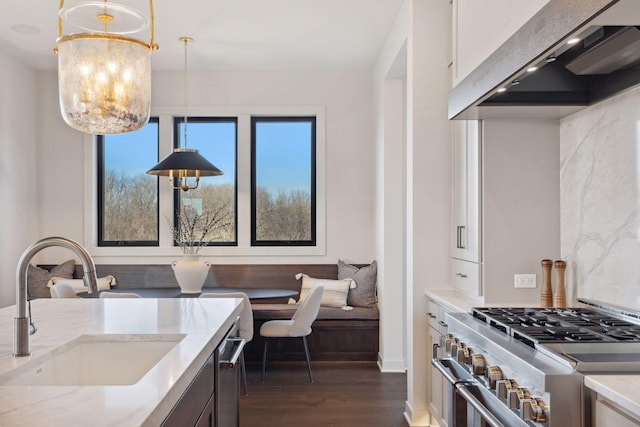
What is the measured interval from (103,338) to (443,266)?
2.17 m

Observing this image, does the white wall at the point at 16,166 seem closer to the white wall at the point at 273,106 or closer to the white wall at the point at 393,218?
the white wall at the point at 273,106

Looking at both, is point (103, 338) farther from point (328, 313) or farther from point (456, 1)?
point (328, 313)

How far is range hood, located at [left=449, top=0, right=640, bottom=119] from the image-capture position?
144 centimetres

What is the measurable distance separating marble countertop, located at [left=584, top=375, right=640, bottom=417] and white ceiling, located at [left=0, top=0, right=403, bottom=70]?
3.10 metres

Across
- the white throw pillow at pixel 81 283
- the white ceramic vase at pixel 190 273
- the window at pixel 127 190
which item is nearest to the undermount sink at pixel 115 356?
the white ceramic vase at pixel 190 273

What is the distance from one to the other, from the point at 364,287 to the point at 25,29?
140 inches

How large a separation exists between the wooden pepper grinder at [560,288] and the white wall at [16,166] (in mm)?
4534

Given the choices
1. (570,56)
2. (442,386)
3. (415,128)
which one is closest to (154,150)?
(415,128)

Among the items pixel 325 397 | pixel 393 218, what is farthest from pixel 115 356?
pixel 393 218

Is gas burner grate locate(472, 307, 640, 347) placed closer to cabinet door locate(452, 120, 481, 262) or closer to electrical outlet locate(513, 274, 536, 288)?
electrical outlet locate(513, 274, 536, 288)

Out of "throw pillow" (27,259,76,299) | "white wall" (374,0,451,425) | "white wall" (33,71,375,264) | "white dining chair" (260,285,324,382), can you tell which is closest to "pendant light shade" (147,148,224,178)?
"white dining chair" (260,285,324,382)

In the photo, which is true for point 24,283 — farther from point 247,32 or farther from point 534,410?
point 247,32

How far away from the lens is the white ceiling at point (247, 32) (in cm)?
401

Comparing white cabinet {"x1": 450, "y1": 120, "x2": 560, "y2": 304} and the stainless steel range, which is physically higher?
white cabinet {"x1": 450, "y1": 120, "x2": 560, "y2": 304}
